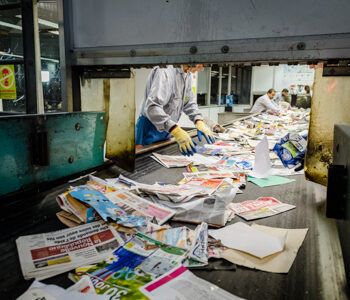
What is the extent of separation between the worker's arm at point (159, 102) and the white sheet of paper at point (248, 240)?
1297 mm

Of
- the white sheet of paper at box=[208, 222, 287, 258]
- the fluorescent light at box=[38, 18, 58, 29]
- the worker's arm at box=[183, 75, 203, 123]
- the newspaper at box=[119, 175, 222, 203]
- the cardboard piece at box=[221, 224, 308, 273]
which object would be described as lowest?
the cardboard piece at box=[221, 224, 308, 273]

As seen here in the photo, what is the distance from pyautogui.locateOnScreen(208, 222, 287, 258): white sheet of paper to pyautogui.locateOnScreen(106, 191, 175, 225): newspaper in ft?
0.66

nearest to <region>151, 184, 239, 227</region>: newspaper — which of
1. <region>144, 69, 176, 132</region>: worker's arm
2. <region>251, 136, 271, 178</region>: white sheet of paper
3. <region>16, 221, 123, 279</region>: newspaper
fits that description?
<region>16, 221, 123, 279</region>: newspaper

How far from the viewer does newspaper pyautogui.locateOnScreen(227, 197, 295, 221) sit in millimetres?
1118

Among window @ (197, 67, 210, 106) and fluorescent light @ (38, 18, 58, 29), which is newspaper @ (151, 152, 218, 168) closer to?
fluorescent light @ (38, 18, 58, 29)

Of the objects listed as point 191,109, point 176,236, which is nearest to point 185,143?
point 191,109

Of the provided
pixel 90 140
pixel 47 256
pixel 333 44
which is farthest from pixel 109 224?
pixel 333 44

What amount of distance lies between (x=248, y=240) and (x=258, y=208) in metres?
0.29

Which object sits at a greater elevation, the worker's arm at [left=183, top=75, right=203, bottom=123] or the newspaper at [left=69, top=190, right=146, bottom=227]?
the worker's arm at [left=183, top=75, right=203, bottom=123]

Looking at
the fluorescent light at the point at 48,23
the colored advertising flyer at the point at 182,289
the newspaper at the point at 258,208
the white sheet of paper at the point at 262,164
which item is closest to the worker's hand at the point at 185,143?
the white sheet of paper at the point at 262,164

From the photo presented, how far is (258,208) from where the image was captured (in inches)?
46.3

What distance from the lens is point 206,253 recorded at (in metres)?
0.83

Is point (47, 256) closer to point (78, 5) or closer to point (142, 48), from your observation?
point (142, 48)

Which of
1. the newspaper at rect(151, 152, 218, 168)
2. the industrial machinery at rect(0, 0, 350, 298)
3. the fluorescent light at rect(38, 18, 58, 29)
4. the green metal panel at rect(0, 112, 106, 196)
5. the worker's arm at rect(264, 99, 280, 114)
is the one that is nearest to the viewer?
the industrial machinery at rect(0, 0, 350, 298)
